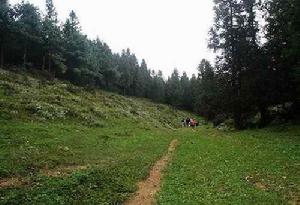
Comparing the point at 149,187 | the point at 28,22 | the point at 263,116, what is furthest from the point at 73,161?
the point at 28,22

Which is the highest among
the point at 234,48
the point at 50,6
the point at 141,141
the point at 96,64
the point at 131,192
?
the point at 50,6

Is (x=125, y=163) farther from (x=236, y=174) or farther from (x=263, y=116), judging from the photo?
(x=263, y=116)

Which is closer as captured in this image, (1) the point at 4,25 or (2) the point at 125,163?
(2) the point at 125,163

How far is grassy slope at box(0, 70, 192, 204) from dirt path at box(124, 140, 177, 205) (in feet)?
1.49

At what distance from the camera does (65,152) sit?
2748cm

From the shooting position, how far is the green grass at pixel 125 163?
59.3ft

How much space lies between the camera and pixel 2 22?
85.6 m

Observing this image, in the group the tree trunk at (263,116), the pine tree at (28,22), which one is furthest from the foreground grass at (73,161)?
the pine tree at (28,22)

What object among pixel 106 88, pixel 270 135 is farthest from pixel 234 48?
pixel 106 88

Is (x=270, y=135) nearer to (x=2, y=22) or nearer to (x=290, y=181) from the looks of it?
(x=290, y=181)

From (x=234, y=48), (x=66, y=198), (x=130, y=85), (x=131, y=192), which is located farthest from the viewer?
(x=130, y=85)

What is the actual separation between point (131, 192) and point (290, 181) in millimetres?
8217

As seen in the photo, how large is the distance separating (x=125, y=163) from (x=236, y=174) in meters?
6.96

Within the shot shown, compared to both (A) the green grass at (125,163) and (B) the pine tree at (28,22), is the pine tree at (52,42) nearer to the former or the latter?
(B) the pine tree at (28,22)
